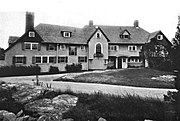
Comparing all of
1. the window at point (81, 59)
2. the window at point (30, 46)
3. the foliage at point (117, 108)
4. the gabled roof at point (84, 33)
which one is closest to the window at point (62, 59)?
the window at point (81, 59)

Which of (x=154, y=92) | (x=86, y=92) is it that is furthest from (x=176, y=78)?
(x=86, y=92)

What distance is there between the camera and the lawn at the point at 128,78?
2.53 metres

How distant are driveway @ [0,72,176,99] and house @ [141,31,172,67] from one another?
39 cm

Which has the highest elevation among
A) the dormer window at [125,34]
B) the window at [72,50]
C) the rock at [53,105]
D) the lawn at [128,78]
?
the dormer window at [125,34]

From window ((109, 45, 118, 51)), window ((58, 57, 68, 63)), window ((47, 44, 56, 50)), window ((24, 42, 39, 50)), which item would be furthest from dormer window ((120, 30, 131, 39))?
window ((24, 42, 39, 50))

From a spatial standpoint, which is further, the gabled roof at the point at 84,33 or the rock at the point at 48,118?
the gabled roof at the point at 84,33

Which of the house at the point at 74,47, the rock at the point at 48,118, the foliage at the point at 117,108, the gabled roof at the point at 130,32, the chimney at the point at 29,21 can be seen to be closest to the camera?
the foliage at the point at 117,108

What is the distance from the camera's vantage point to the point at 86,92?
9.46 feet

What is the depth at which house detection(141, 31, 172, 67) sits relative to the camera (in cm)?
254

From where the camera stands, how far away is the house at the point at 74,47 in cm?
291

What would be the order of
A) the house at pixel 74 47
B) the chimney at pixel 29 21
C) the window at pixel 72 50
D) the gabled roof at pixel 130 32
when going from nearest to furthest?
the gabled roof at pixel 130 32
the house at pixel 74 47
the chimney at pixel 29 21
the window at pixel 72 50

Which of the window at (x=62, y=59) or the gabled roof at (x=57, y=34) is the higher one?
the gabled roof at (x=57, y=34)

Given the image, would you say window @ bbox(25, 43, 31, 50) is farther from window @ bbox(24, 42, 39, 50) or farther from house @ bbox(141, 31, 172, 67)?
house @ bbox(141, 31, 172, 67)

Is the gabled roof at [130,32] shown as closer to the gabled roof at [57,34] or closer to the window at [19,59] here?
the gabled roof at [57,34]
